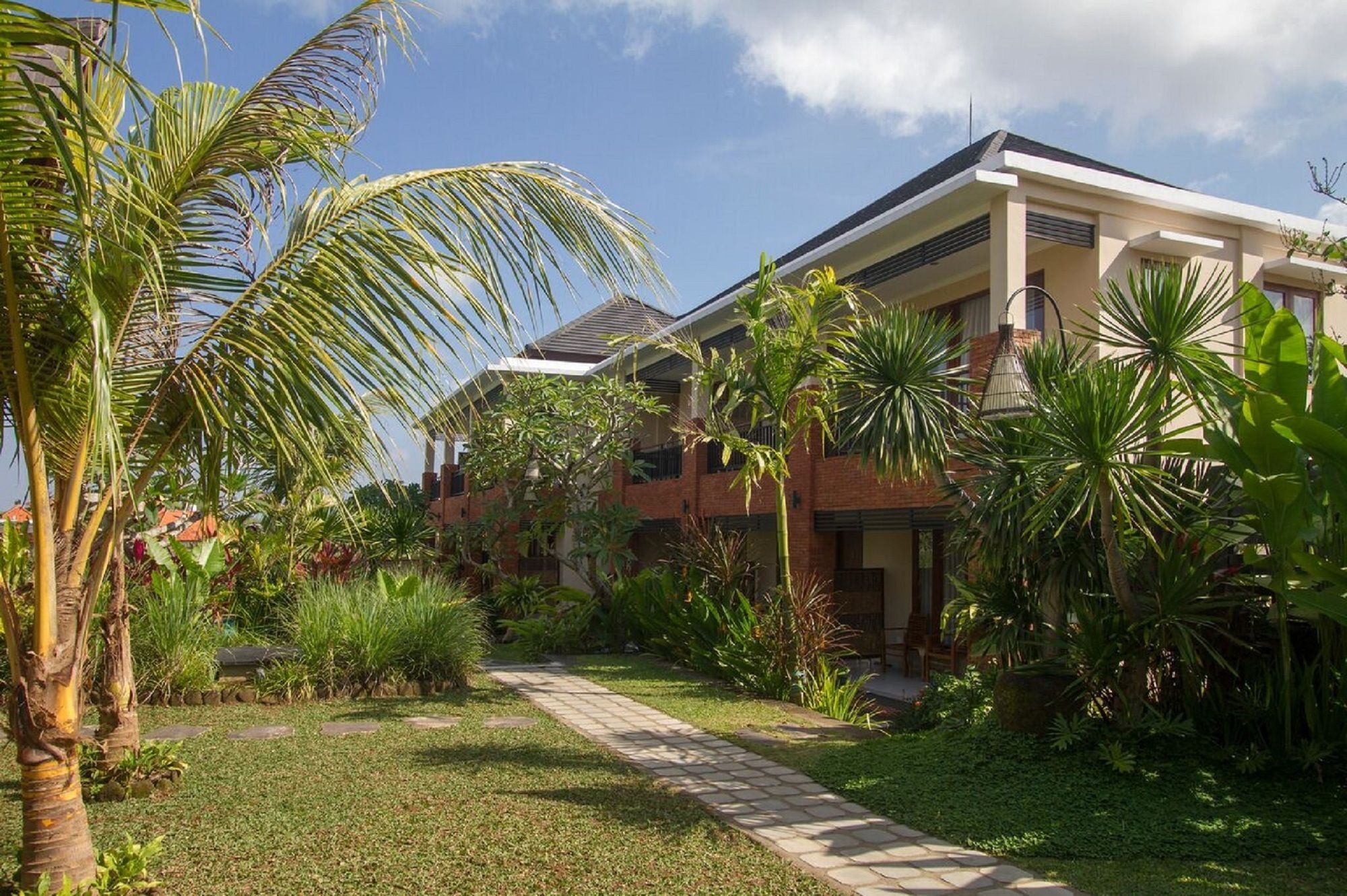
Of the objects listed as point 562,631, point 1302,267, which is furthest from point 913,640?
point 1302,267

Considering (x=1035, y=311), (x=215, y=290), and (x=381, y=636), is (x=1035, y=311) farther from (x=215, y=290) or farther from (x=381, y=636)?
(x=215, y=290)

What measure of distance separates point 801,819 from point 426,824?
7.32ft

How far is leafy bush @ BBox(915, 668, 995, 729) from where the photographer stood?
8.48 meters

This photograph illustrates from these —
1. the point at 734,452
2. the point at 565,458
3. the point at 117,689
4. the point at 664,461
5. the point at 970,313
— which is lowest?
the point at 117,689

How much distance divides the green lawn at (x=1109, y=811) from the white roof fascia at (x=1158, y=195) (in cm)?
665

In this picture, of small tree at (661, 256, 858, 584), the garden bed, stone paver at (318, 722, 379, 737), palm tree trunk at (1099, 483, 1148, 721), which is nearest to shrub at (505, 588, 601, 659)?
the garden bed

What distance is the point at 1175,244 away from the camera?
12.7 m

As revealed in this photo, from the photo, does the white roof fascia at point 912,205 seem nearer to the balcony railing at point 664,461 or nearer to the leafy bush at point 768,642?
the leafy bush at point 768,642

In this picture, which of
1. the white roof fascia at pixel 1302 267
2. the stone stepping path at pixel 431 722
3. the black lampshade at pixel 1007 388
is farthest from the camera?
the white roof fascia at pixel 1302 267

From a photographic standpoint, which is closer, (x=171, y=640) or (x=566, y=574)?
(x=171, y=640)

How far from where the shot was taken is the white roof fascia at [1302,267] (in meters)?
13.3

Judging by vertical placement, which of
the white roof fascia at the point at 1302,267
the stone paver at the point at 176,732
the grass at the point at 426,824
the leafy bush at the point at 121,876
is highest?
the white roof fascia at the point at 1302,267

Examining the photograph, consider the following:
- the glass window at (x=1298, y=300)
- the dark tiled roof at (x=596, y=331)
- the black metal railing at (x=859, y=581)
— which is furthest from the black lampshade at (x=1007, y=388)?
the dark tiled roof at (x=596, y=331)

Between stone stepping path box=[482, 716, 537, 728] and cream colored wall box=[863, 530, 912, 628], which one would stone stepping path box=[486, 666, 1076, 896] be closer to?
stone stepping path box=[482, 716, 537, 728]
